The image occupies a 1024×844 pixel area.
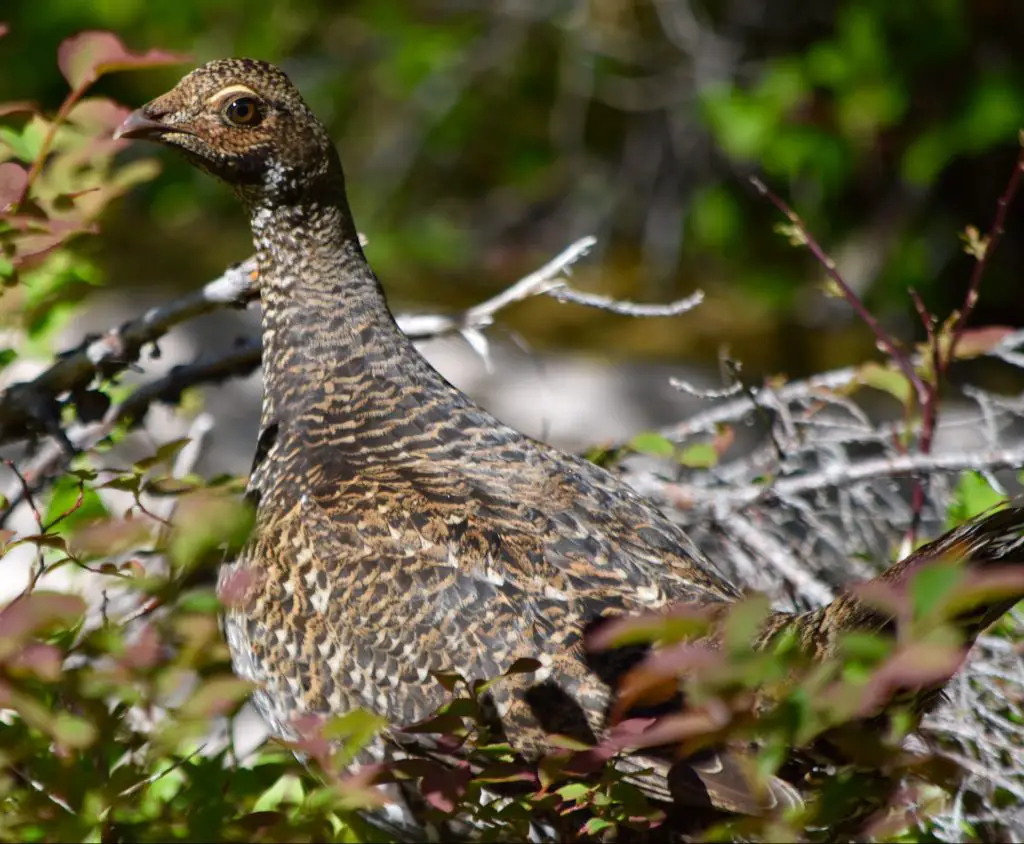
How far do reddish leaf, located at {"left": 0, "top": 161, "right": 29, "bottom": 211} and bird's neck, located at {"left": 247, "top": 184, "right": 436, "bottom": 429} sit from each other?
2.64ft

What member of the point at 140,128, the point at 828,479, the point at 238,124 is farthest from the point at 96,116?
the point at 828,479

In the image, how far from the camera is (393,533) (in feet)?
7.75

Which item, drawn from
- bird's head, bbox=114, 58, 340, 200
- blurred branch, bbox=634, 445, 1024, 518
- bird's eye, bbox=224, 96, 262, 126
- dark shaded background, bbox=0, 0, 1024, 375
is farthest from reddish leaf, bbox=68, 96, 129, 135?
dark shaded background, bbox=0, 0, 1024, 375

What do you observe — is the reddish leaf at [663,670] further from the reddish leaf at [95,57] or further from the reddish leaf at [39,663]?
the reddish leaf at [95,57]

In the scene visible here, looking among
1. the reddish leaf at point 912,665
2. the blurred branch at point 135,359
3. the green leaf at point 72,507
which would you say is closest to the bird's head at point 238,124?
the blurred branch at point 135,359

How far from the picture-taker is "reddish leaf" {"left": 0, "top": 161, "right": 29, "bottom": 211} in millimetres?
1995

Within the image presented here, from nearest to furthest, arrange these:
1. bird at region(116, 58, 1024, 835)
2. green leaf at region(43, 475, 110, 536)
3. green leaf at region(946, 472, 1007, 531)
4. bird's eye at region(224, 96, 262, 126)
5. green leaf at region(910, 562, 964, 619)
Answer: green leaf at region(910, 562, 964, 619) < green leaf at region(43, 475, 110, 536) < bird at region(116, 58, 1024, 835) < green leaf at region(946, 472, 1007, 531) < bird's eye at region(224, 96, 262, 126)

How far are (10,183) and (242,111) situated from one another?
77cm

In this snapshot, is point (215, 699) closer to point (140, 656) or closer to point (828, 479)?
point (140, 656)

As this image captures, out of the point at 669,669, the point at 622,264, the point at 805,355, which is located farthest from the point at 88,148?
the point at 622,264

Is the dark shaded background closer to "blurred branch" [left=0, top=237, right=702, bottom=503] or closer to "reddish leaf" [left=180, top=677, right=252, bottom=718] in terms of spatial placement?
"blurred branch" [left=0, top=237, right=702, bottom=503]

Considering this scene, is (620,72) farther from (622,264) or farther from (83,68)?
(83,68)

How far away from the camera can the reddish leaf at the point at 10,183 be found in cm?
200

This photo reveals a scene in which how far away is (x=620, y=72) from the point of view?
27.8 feet
